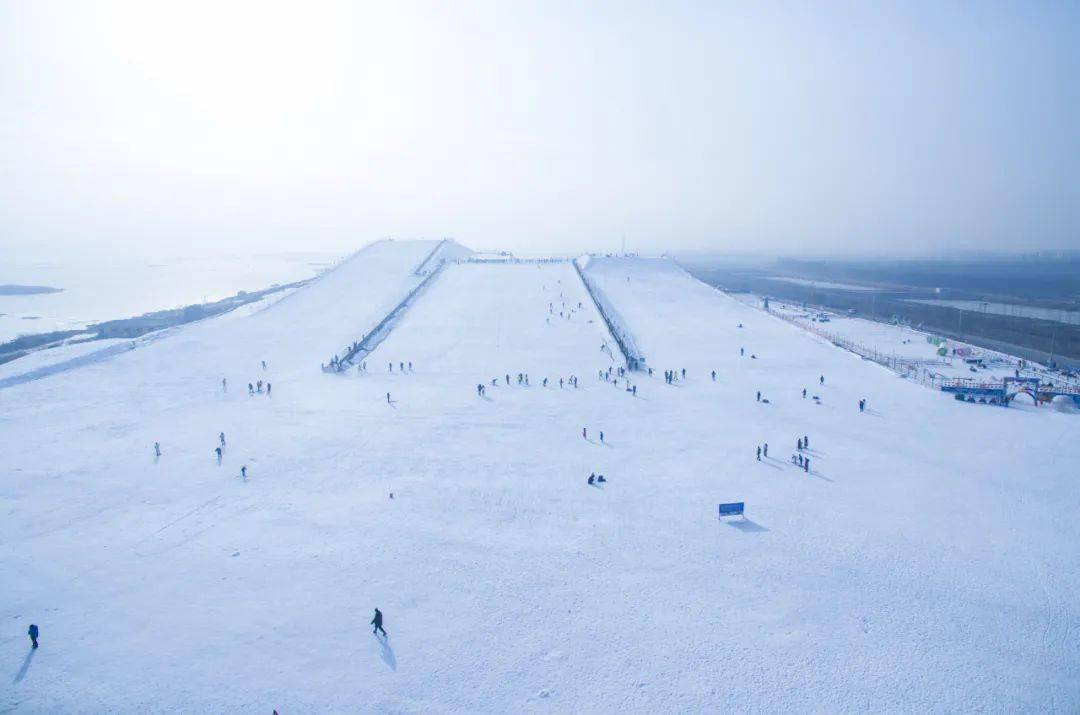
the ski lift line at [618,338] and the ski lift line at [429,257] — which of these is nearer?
the ski lift line at [618,338]

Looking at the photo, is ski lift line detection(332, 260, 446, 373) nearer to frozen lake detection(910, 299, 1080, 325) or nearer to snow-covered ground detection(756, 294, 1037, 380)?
snow-covered ground detection(756, 294, 1037, 380)

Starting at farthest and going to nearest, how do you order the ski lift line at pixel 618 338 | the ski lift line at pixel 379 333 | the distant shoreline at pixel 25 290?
1. the distant shoreline at pixel 25 290
2. the ski lift line at pixel 379 333
3. the ski lift line at pixel 618 338

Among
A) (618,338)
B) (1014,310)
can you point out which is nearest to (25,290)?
(618,338)

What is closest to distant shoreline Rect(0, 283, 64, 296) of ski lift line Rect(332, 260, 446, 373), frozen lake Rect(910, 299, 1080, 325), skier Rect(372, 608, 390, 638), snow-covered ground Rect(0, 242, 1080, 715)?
ski lift line Rect(332, 260, 446, 373)

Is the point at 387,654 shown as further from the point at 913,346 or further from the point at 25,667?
the point at 913,346

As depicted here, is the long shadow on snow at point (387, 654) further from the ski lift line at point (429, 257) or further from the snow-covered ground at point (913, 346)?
the ski lift line at point (429, 257)

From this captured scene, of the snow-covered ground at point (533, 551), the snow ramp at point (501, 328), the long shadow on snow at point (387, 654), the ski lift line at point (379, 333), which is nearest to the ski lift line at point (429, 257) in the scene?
the snow ramp at point (501, 328)

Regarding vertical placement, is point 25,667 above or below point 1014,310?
below

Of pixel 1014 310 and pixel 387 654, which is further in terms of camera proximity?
pixel 1014 310

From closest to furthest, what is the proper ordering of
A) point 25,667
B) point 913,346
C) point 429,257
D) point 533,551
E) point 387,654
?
point 25,667 < point 387,654 < point 533,551 < point 913,346 < point 429,257

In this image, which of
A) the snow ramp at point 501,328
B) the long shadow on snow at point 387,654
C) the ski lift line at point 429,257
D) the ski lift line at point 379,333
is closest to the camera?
the long shadow on snow at point 387,654
